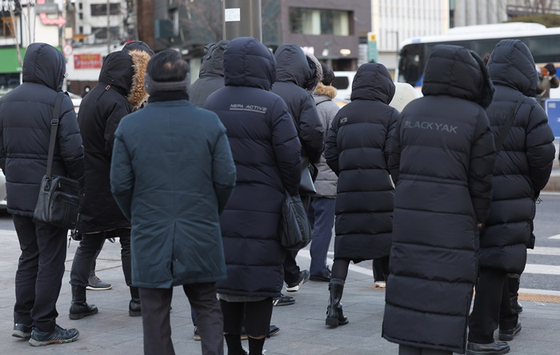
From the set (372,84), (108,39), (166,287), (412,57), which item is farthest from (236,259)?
(108,39)

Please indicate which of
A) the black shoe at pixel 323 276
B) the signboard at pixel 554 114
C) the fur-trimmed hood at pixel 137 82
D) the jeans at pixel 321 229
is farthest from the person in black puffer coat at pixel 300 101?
the signboard at pixel 554 114

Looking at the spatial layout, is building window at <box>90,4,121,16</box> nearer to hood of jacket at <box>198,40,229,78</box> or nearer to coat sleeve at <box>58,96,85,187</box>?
hood of jacket at <box>198,40,229,78</box>

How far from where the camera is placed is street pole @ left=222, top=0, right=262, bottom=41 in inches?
Result: 360

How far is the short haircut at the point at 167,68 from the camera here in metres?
4.81

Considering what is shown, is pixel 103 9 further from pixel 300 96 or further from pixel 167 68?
pixel 167 68

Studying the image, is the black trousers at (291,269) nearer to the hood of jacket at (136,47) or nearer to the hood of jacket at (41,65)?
the hood of jacket at (136,47)

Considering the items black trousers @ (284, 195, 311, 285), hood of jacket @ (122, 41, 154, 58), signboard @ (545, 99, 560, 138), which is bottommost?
black trousers @ (284, 195, 311, 285)

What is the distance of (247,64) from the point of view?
215 inches

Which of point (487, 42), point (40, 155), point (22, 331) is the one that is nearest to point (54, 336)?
point (22, 331)

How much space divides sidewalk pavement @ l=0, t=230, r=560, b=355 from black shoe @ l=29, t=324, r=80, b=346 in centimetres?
4

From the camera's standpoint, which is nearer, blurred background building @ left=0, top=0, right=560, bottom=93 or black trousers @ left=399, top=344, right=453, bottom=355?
black trousers @ left=399, top=344, right=453, bottom=355

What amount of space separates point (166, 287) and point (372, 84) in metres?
2.72

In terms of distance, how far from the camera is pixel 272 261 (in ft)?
17.5

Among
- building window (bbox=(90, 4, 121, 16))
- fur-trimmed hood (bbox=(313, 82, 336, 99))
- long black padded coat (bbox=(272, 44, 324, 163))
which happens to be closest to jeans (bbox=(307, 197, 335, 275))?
fur-trimmed hood (bbox=(313, 82, 336, 99))
